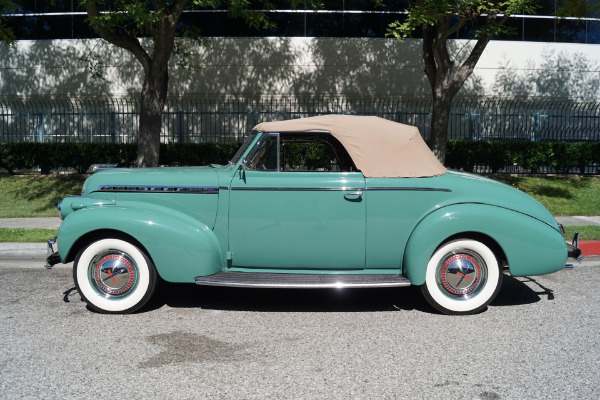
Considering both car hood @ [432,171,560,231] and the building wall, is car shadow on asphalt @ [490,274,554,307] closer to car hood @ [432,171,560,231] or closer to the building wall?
car hood @ [432,171,560,231]

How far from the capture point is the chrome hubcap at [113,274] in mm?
5328

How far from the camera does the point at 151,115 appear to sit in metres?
13.1

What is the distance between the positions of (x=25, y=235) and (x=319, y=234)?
602 centimetres

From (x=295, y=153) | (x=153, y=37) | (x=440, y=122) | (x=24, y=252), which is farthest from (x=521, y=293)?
(x=153, y=37)

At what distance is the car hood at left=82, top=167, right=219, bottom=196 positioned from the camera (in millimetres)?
5445

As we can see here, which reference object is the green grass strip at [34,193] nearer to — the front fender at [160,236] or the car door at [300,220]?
the front fender at [160,236]

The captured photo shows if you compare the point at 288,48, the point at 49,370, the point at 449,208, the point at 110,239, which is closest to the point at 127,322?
the point at 110,239

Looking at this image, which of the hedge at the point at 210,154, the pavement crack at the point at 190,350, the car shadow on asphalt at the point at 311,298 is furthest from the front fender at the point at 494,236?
the hedge at the point at 210,154

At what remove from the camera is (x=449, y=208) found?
17.4ft

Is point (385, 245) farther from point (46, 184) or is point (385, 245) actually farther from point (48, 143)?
point (48, 143)

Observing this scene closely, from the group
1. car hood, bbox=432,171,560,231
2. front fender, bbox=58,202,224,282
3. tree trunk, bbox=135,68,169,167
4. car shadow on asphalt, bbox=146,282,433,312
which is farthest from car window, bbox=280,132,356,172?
tree trunk, bbox=135,68,169,167

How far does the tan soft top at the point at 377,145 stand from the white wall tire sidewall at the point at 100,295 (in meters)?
1.69

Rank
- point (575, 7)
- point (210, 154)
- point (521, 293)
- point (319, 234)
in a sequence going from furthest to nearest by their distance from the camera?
point (210, 154) → point (575, 7) → point (521, 293) → point (319, 234)

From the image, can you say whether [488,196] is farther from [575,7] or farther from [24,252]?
[575,7]
